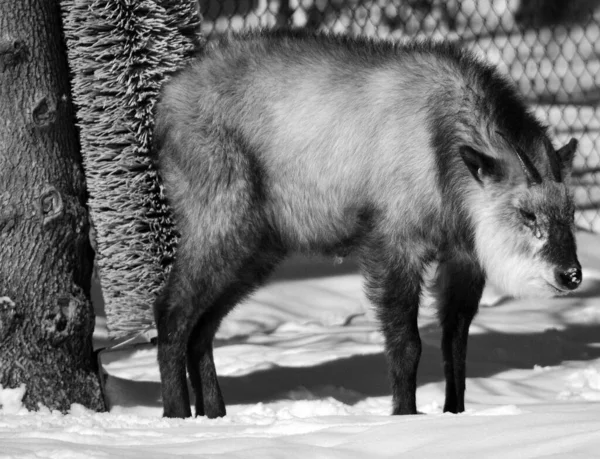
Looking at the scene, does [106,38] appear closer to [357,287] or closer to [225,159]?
[225,159]

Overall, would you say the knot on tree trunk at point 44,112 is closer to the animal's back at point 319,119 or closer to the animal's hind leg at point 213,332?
the animal's back at point 319,119

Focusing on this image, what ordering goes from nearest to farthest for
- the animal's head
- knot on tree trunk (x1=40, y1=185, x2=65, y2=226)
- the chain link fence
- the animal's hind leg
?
the animal's head → knot on tree trunk (x1=40, y1=185, x2=65, y2=226) → the animal's hind leg → the chain link fence

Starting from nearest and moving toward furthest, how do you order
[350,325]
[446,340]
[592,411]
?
[592,411]
[446,340]
[350,325]

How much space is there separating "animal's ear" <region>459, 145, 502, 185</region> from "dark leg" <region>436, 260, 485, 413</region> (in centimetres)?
44

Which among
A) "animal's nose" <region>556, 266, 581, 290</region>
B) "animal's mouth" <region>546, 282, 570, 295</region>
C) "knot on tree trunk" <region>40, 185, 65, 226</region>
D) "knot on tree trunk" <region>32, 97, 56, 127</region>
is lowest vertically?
"animal's mouth" <region>546, 282, 570, 295</region>

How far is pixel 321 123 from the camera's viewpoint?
4.45 m

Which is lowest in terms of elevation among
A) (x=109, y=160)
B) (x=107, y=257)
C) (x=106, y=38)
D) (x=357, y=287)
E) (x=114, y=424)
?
(x=357, y=287)

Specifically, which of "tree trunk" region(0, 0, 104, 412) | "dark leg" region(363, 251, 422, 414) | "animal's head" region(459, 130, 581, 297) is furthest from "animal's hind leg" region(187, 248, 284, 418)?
"animal's head" region(459, 130, 581, 297)

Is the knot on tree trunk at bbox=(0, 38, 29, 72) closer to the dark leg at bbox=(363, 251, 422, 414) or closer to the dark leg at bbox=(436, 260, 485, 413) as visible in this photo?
the dark leg at bbox=(363, 251, 422, 414)

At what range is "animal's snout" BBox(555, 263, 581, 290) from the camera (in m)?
3.98

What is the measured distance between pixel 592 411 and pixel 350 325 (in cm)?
289

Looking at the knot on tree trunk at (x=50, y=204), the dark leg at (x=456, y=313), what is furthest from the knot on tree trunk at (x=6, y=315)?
the dark leg at (x=456, y=313)

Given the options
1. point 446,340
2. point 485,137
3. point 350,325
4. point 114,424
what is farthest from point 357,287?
point 114,424

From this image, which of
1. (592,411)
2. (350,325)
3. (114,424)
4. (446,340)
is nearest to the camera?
(592,411)
